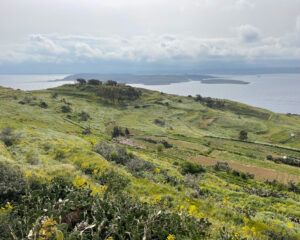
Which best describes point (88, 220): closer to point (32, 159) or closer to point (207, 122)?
point (32, 159)

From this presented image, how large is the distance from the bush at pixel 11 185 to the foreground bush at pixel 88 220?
0.99 meters

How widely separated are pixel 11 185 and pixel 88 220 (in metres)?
5.45

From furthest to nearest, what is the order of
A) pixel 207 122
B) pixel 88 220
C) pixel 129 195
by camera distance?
1. pixel 207 122
2. pixel 129 195
3. pixel 88 220

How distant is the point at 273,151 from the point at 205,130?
4165 cm

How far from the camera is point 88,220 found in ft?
26.7

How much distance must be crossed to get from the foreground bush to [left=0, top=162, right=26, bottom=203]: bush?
3.25 ft

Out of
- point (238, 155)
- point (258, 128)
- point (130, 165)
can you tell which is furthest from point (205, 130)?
point (130, 165)

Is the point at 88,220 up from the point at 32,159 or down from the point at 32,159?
up

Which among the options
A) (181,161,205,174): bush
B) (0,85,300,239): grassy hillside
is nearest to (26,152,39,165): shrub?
(0,85,300,239): grassy hillside

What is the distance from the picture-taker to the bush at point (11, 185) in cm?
1009

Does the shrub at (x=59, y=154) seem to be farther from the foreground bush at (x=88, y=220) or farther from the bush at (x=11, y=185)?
the foreground bush at (x=88, y=220)

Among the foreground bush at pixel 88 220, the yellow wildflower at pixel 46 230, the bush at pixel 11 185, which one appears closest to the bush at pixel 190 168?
the foreground bush at pixel 88 220

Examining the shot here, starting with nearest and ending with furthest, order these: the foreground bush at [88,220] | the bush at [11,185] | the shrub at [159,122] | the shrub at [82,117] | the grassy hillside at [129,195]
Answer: the foreground bush at [88,220] < the grassy hillside at [129,195] < the bush at [11,185] < the shrub at [82,117] < the shrub at [159,122]

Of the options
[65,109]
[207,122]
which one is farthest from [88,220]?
[207,122]
